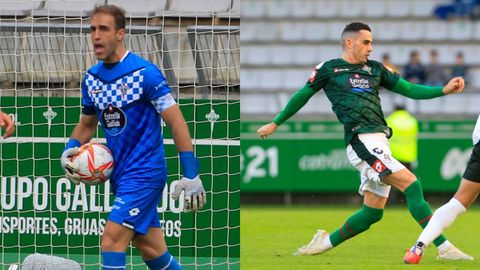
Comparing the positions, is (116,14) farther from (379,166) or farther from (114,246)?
(379,166)

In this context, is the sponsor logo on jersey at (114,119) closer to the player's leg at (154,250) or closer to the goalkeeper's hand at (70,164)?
the goalkeeper's hand at (70,164)

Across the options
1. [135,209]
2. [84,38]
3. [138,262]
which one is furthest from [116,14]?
[138,262]

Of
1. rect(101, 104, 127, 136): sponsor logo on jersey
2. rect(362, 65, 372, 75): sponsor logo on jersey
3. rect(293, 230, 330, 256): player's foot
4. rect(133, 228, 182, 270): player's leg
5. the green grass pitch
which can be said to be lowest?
the green grass pitch

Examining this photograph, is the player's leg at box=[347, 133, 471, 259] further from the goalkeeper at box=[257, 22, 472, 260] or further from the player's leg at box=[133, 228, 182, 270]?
the player's leg at box=[133, 228, 182, 270]

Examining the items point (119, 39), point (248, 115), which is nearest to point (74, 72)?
point (119, 39)

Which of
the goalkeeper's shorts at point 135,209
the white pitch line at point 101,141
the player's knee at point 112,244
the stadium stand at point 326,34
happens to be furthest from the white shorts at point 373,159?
the stadium stand at point 326,34

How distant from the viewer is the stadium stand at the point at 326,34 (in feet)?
76.5

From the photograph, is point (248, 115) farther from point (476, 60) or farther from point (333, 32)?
point (476, 60)

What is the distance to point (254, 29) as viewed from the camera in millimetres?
24016

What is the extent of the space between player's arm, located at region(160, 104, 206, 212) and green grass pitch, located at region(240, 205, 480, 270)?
2662mm

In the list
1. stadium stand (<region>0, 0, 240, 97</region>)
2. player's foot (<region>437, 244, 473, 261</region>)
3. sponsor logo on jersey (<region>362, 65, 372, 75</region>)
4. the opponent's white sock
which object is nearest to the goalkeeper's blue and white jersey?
the opponent's white sock

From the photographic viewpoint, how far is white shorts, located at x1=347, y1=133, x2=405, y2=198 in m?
9.36

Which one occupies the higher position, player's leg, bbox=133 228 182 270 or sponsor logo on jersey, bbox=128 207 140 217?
sponsor logo on jersey, bbox=128 207 140 217

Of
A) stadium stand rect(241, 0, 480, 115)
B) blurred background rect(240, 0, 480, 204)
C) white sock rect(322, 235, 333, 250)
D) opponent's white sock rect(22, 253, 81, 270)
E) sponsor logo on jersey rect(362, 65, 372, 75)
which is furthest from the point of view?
stadium stand rect(241, 0, 480, 115)
